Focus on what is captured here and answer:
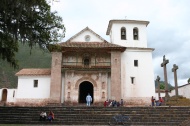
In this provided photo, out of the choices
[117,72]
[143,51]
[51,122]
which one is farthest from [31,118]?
[143,51]

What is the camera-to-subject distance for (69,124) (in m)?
15.1

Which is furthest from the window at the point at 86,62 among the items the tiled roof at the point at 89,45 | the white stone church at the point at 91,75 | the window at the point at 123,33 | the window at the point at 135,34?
the window at the point at 135,34

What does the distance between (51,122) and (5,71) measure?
127ft

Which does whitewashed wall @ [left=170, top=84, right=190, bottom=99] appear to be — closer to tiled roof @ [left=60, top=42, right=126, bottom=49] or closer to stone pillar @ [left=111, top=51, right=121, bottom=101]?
stone pillar @ [left=111, top=51, right=121, bottom=101]

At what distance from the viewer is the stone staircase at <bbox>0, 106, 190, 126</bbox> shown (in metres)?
15.3

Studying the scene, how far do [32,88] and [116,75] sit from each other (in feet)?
27.0

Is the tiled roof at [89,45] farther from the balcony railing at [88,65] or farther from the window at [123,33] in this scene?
the window at [123,33]

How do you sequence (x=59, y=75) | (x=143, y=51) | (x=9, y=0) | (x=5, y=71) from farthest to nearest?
(x=5, y=71)
(x=143, y=51)
(x=59, y=75)
(x=9, y=0)

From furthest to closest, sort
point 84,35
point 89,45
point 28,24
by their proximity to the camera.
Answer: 1. point 84,35
2. point 89,45
3. point 28,24

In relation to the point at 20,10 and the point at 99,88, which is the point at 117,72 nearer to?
the point at 99,88

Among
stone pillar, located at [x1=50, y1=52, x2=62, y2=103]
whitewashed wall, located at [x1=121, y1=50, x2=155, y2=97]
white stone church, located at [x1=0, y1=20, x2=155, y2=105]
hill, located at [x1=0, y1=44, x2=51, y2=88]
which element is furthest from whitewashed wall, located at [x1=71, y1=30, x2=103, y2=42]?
hill, located at [x1=0, y1=44, x2=51, y2=88]

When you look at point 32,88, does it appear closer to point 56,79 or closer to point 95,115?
point 56,79

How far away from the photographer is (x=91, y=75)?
24078mm

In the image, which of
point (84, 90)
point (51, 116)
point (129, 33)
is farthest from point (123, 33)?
point (51, 116)
